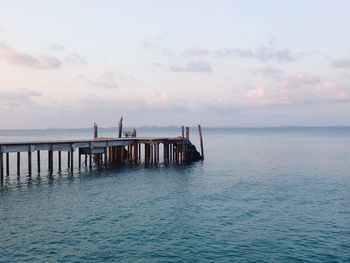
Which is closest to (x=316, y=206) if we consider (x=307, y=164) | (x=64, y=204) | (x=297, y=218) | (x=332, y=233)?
(x=297, y=218)

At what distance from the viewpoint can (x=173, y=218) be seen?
27875 mm

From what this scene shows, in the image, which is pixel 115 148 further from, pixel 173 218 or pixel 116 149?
pixel 173 218

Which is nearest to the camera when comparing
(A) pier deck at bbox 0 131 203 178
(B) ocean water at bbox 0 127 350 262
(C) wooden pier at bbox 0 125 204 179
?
(B) ocean water at bbox 0 127 350 262

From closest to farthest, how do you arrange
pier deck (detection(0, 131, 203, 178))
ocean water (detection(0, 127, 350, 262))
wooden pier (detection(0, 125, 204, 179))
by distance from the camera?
ocean water (detection(0, 127, 350, 262))
pier deck (detection(0, 131, 203, 178))
wooden pier (detection(0, 125, 204, 179))

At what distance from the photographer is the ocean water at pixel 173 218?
20938 mm

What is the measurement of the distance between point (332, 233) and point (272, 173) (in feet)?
91.7

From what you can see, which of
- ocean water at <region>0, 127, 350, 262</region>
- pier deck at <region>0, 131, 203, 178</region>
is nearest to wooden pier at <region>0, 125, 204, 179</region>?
pier deck at <region>0, 131, 203, 178</region>

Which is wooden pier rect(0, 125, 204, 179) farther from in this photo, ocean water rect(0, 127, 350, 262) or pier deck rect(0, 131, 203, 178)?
ocean water rect(0, 127, 350, 262)

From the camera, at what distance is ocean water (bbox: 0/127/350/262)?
68.7 ft

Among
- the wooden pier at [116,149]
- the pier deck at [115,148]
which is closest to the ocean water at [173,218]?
the pier deck at [115,148]

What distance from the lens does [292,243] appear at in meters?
22.5

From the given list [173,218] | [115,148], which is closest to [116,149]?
[115,148]

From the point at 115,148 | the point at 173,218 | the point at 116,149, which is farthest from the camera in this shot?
the point at 116,149

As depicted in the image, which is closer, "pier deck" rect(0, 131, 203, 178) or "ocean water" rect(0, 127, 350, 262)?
"ocean water" rect(0, 127, 350, 262)
